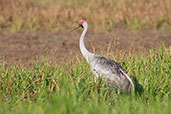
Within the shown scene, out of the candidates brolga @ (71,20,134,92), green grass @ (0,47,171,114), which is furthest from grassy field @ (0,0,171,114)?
brolga @ (71,20,134,92)

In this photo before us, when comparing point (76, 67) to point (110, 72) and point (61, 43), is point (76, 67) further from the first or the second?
point (61, 43)

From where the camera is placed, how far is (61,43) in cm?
1095

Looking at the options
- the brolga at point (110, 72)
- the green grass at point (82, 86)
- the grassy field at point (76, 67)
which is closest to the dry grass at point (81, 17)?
the grassy field at point (76, 67)

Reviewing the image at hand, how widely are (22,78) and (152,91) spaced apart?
6.77ft

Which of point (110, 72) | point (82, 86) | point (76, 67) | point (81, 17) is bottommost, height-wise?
point (82, 86)

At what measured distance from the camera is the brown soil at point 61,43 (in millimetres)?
9586

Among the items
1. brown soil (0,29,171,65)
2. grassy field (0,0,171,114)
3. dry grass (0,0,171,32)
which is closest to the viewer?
grassy field (0,0,171,114)

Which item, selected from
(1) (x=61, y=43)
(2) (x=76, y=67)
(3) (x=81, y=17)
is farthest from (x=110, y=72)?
(3) (x=81, y=17)

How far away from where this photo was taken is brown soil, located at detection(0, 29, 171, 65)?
31.4ft

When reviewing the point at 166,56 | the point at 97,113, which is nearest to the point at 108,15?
the point at 166,56

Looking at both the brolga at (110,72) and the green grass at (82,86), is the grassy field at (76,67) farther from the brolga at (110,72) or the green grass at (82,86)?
the brolga at (110,72)

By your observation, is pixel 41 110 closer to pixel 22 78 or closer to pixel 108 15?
pixel 22 78

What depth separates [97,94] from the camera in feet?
18.4

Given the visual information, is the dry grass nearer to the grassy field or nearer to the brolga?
the grassy field
